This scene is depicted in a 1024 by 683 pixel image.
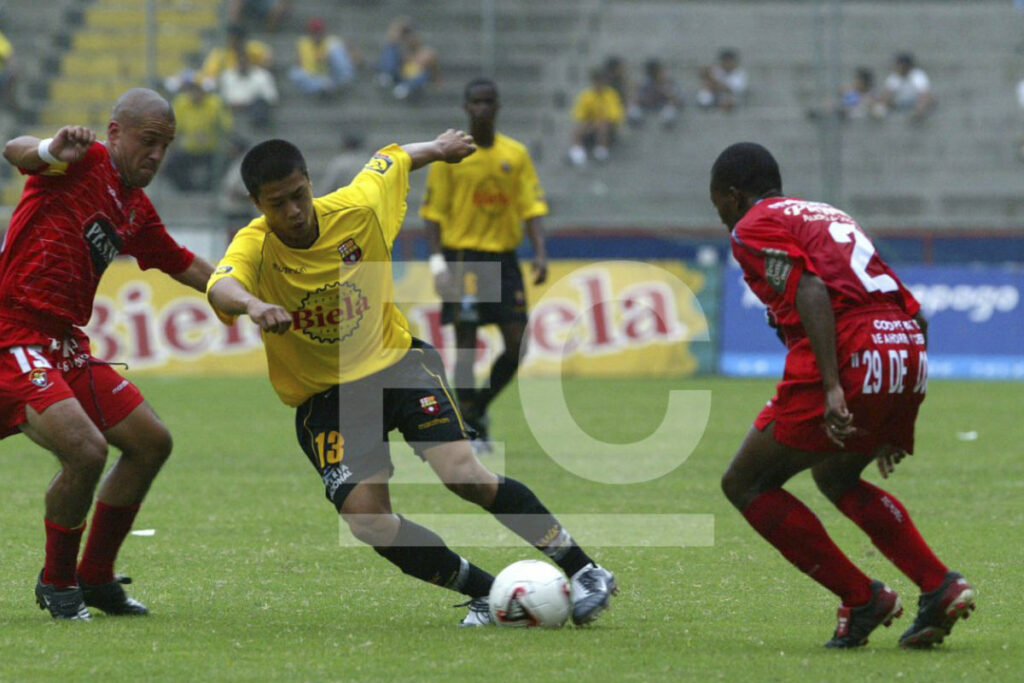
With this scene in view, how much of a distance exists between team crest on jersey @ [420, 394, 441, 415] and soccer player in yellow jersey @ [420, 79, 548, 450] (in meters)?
5.85

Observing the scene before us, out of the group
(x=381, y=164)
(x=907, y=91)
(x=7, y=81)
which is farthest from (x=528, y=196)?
(x=7, y=81)

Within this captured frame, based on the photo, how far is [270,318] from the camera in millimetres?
5398

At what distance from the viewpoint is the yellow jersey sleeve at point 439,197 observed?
12.6 metres

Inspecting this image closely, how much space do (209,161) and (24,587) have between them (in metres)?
15.8

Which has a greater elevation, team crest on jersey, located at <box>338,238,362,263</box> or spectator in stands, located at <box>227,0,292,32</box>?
spectator in stands, located at <box>227,0,292,32</box>

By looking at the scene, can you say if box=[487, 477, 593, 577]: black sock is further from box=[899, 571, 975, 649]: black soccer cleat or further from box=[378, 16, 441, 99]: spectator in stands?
box=[378, 16, 441, 99]: spectator in stands

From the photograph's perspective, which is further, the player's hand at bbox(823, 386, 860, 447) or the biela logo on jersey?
the biela logo on jersey

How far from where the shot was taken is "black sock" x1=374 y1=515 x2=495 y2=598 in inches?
250

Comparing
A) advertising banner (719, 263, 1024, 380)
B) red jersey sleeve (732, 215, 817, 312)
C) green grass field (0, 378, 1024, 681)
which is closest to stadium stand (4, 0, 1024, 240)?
advertising banner (719, 263, 1024, 380)

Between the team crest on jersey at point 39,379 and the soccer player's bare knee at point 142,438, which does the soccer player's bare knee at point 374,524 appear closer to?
the soccer player's bare knee at point 142,438

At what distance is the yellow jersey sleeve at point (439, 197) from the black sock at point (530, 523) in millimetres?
6493

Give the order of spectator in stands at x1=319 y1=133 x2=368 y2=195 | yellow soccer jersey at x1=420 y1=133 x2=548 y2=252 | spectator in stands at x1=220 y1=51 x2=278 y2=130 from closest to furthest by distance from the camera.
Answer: yellow soccer jersey at x1=420 y1=133 x2=548 y2=252 < spectator in stands at x1=319 y1=133 x2=368 y2=195 < spectator in stands at x1=220 y1=51 x2=278 y2=130

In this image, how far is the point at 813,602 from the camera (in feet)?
22.3

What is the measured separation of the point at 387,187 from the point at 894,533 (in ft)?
8.23
